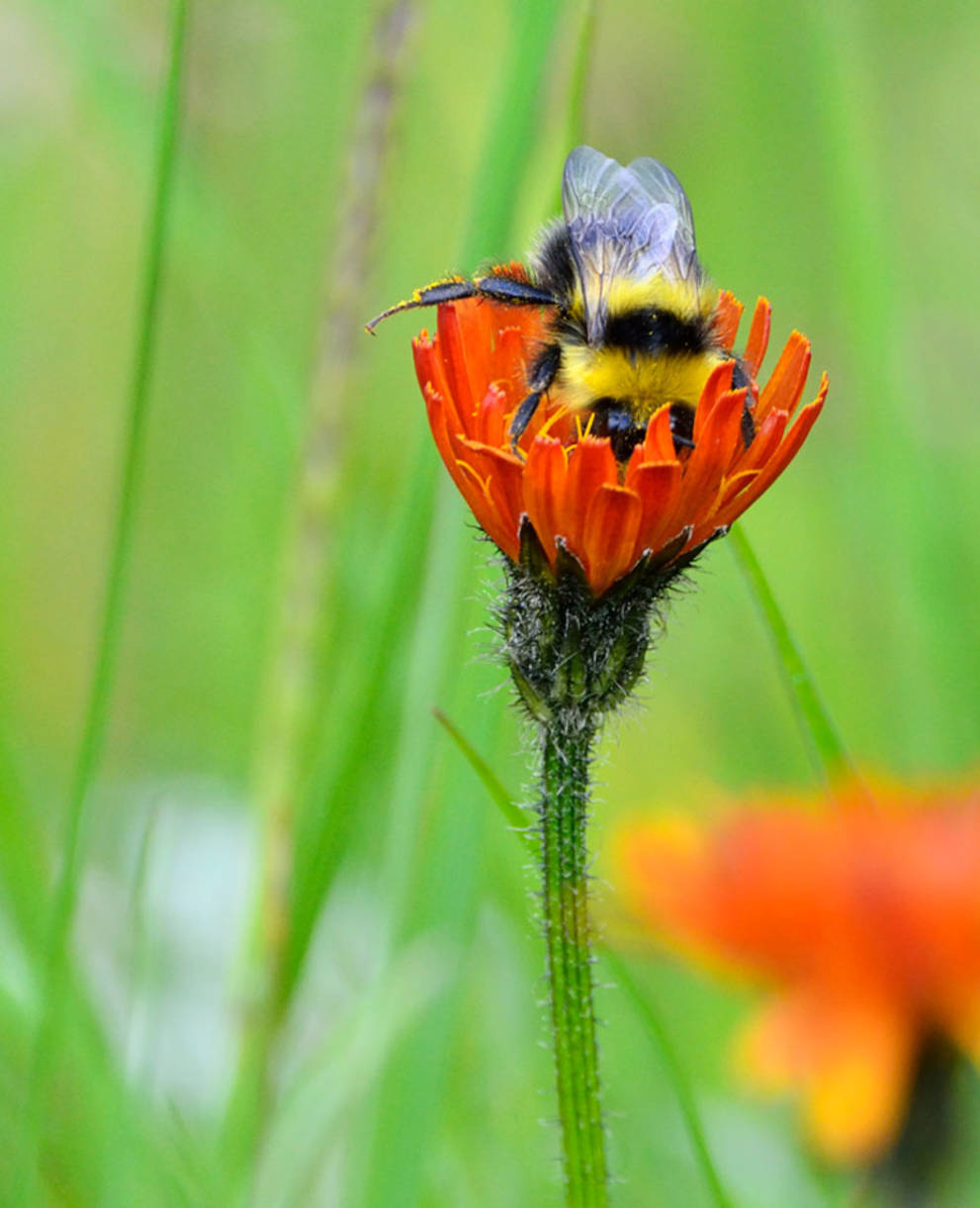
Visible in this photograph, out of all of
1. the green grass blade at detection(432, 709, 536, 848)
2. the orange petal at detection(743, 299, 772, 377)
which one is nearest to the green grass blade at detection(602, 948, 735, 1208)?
the green grass blade at detection(432, 709, 536, 848)

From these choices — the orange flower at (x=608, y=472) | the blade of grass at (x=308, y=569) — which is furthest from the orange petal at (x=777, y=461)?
the blade of grass at (x=308, y=569)

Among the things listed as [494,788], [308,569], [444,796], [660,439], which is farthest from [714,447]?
[308,569]

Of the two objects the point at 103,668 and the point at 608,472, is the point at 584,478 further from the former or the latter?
the point at 103,668

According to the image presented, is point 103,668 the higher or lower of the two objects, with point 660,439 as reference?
lower

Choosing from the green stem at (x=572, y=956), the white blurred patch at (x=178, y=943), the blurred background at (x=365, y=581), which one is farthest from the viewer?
the white blurred patch at (x=178, y=943)

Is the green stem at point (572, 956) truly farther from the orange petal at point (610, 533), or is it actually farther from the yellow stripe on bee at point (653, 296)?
the yellow stripe on bee at point (653, 296)
